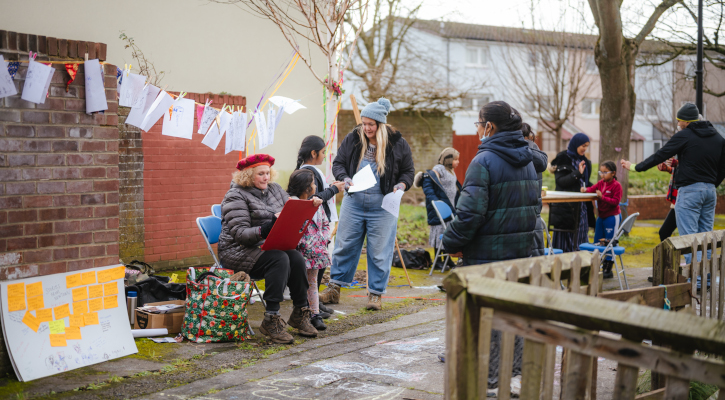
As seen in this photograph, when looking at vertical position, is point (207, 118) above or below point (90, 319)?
above

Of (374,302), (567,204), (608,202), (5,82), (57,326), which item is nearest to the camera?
(5,82)

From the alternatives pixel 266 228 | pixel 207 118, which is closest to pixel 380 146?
pixel 266 228

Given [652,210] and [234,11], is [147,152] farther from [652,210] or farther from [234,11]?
[652,210]

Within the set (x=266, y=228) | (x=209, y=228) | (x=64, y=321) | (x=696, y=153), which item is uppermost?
(x=696, y=153)

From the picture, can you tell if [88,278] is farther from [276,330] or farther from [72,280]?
[276,330]

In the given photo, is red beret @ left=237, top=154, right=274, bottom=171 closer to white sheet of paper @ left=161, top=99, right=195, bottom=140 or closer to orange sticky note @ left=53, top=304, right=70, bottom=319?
white sheet of paper @ left=161, top=99, right=195, bottom=140

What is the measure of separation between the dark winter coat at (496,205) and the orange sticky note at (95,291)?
2514 mm

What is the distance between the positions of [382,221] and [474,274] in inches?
142

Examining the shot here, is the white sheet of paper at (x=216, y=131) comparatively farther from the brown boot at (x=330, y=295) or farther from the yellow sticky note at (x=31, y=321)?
the yellow sticky note at (x=31, y=321)

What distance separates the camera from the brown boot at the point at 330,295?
627 centimetres

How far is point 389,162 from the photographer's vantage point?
6.03 metres

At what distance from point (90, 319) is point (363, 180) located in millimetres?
2655

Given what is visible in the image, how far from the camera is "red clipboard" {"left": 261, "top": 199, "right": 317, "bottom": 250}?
4.80 metres

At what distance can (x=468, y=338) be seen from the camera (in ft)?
7.72
